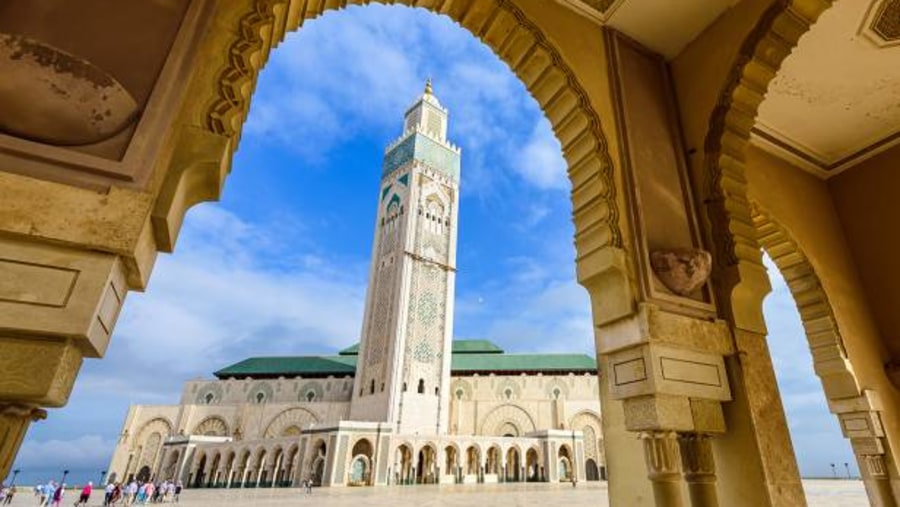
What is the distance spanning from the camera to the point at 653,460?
1.71 meters

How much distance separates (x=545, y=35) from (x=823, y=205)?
3.28 meters

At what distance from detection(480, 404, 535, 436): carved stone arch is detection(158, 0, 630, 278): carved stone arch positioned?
86.8 feet

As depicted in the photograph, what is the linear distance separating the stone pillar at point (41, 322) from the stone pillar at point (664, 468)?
181 cm

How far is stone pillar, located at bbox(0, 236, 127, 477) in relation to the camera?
90 centimetres

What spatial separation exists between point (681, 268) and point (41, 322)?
2.20 metres

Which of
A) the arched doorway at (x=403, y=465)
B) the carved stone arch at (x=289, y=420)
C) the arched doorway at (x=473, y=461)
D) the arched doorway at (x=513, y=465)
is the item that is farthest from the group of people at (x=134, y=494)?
the arched doorway at (x=513, y=465)

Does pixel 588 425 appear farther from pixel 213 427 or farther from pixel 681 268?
pixel 681 268

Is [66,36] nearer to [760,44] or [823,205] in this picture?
[760,44]

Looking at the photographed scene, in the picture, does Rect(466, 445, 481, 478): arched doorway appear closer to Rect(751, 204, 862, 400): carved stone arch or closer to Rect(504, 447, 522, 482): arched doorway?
Rect(504, 447, 522, 482): arched doorway

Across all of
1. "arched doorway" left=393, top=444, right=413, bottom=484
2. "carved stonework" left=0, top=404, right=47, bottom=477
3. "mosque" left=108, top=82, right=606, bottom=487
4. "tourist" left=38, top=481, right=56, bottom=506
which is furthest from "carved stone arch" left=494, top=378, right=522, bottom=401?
"carved stonework" left=0, top=404, right=47, bottom=477

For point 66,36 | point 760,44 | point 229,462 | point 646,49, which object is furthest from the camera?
point 229,462

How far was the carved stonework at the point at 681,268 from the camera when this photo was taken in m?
2.06

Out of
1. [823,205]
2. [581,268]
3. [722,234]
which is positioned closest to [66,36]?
[581,268]

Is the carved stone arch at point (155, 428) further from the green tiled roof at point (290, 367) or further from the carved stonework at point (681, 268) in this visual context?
the carved stonework at point (681, 268)
